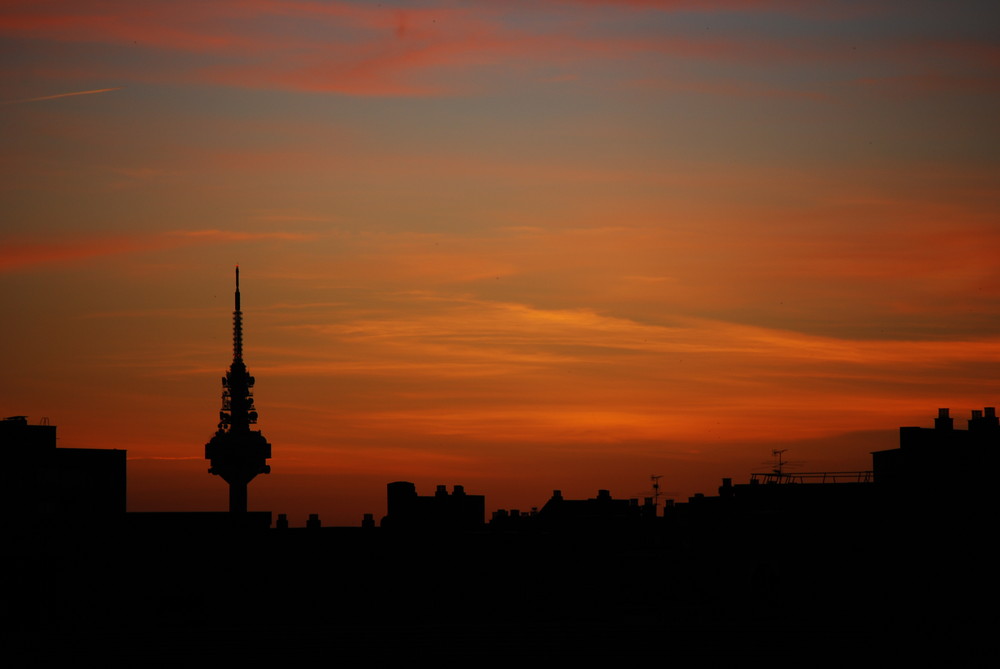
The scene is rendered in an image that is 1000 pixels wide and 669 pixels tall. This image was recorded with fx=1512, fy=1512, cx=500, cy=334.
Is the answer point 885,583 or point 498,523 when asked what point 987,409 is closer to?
point 885,583

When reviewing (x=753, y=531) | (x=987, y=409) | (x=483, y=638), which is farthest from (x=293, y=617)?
(x=987, y=409)

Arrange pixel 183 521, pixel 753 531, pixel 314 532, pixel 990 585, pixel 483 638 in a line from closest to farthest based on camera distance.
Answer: pixel 483 638
pixel 990 585
pixel 753 531
pixel 314 532
pixel 183 521

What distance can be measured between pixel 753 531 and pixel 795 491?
369 inches

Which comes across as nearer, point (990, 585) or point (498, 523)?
point (990, 585)

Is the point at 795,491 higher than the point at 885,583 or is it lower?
higher

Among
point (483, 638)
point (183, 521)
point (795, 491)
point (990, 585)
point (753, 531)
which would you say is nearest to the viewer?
point (483, 638)

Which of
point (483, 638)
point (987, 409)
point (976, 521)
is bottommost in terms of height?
point (483, 638)

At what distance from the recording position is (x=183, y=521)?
5413 inches

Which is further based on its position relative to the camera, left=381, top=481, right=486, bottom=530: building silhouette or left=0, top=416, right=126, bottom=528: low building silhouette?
left=381, top=481, right=486, bottom=530: building silhouette

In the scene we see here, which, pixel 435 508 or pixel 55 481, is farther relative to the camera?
pixel 435 508

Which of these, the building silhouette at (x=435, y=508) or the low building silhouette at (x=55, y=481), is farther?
the building silhouette at (x=435, y=508)

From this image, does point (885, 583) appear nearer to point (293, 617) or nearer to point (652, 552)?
point (652, 552)

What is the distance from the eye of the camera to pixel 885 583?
8938 cm

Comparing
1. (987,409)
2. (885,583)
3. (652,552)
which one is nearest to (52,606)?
(652,552)
